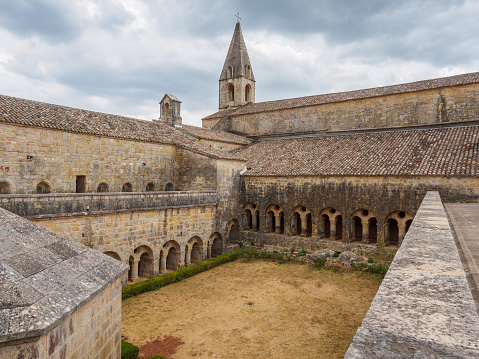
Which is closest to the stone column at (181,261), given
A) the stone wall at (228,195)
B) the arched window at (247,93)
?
the stone wall at (228,195)

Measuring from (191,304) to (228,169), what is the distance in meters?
9.00

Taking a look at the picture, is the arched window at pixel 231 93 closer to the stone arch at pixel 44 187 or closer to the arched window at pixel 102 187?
the arched window at pixel 102 187

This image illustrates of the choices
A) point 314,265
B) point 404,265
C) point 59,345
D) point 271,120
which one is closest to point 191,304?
point 314,265

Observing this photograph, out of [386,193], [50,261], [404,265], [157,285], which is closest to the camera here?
[404,265]

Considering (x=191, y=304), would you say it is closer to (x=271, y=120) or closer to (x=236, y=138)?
(x=236, y=138)

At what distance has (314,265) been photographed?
16875 millimetres

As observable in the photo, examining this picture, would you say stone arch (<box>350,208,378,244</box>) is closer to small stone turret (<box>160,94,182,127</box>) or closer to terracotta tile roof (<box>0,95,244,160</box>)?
terracotta tile roof (<box>0,95,244,160</box>)

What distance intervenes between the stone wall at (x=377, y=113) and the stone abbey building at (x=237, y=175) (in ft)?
0.25

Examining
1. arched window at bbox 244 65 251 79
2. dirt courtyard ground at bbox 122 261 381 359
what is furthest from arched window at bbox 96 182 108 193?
arched window at bbox 244 65 251 79

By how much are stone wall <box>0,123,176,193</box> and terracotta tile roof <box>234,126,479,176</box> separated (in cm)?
602

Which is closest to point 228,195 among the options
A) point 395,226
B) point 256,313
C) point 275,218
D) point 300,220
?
point 275,218

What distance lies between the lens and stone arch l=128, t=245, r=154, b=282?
46.2 ft

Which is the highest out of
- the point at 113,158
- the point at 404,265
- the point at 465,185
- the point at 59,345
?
the point at 113,158

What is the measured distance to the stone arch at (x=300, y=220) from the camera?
1895cm
